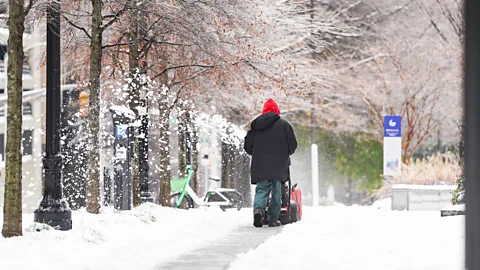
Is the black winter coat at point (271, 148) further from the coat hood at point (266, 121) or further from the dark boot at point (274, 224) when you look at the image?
the dark boot at point (274, 224)

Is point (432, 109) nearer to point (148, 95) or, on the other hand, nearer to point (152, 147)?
point (152, 147)

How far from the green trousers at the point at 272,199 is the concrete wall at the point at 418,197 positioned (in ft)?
25.5

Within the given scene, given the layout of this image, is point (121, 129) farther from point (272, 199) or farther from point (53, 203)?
point (53, 203)

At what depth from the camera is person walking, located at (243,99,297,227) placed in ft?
45.1

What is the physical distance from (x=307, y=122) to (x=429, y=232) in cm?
2418

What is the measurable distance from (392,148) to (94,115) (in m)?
12.1

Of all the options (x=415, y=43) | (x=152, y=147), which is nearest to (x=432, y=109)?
(x=415, y=43)

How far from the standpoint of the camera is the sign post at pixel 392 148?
25.1m

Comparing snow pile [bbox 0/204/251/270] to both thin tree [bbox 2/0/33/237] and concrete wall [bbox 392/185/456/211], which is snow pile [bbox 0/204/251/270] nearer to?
thin tree [bbox 2/0/33/237]

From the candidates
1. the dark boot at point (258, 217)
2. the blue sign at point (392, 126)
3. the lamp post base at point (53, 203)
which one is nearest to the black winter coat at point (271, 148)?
the dark boot at point (258, 217)

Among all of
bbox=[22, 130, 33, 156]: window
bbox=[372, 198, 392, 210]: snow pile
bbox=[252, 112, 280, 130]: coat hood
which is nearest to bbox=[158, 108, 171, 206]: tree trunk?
bbox=[372, 198, 392, 210]: snow pile

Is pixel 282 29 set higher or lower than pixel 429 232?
higher

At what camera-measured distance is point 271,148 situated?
13812 millimetres

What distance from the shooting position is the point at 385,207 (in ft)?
75.0
